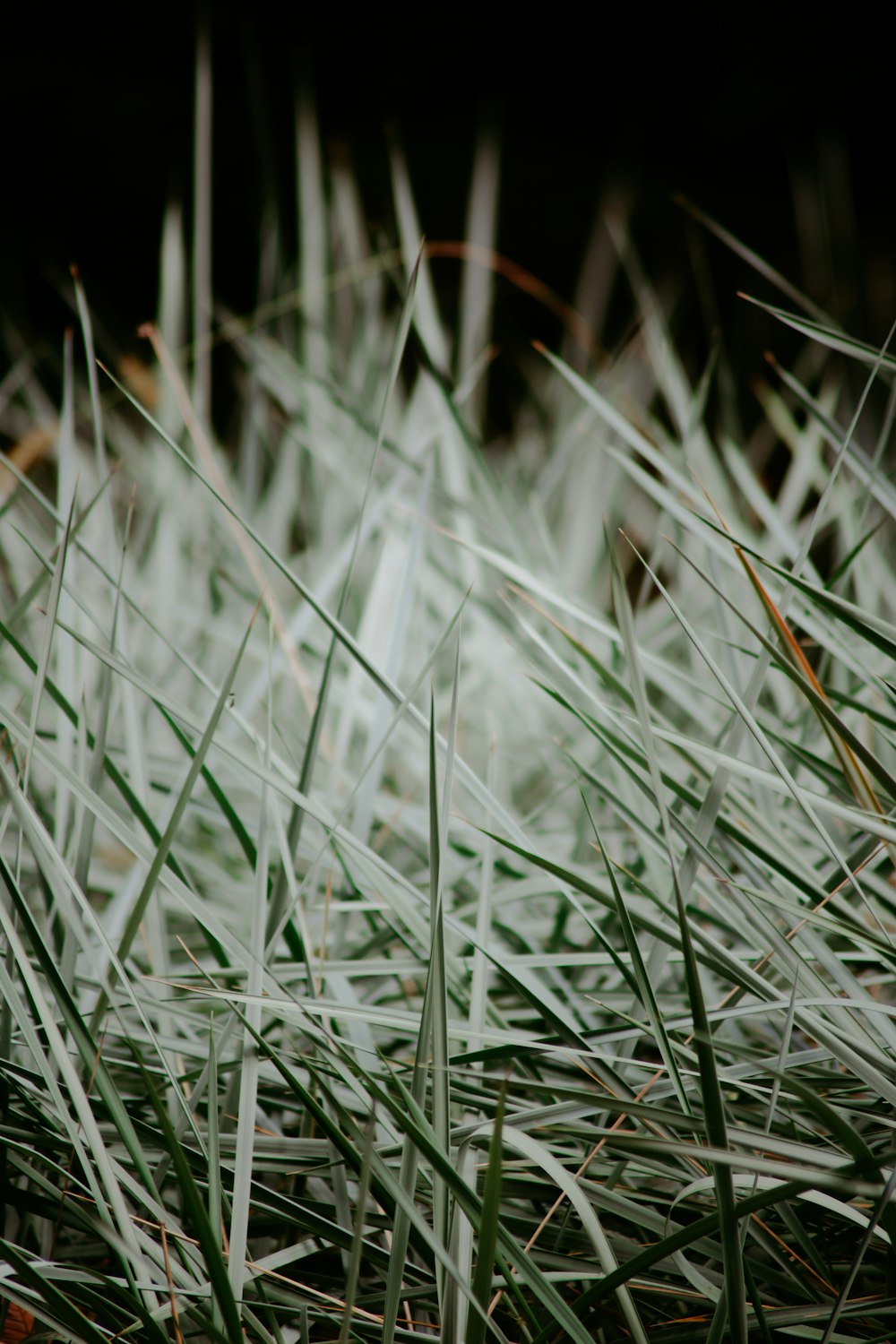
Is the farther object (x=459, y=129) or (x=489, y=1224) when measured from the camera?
(x=459, y=129)

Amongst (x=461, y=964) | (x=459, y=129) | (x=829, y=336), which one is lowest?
(x=461, y=964)

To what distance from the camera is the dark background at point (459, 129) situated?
962mm

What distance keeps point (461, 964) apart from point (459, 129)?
41.3 inches

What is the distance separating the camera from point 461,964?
1.00 ft

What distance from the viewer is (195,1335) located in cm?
22

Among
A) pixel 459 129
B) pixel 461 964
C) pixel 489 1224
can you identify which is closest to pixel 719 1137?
pixel 489 1224

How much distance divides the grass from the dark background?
63 centimetres

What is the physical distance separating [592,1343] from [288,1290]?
8cm

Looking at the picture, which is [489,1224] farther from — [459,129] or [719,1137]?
[459,129]

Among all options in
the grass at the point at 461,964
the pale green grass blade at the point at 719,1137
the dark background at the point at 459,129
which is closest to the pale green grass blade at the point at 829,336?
the grass at the point at 461,964

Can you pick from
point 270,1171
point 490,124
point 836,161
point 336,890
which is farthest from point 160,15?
point 270,1171

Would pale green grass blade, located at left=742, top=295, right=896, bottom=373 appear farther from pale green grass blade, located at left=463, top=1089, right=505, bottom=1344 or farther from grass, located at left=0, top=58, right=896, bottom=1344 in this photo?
pale green grass blade, located at left=463, top=1089, right=505, bottom=1344

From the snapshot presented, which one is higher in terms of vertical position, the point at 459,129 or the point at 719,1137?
the point at 459,129

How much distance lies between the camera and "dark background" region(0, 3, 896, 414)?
0.96 m
